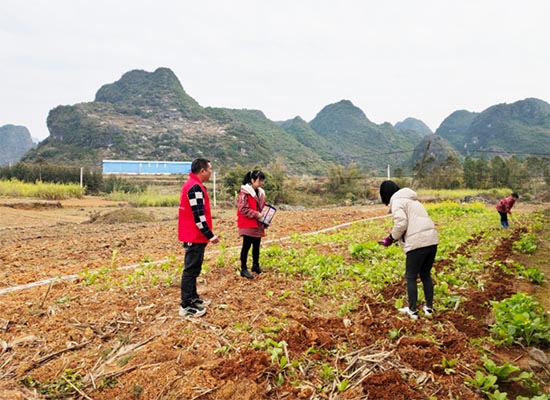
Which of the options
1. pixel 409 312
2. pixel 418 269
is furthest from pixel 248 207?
pixel 409 312

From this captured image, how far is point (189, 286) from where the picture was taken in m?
4.32

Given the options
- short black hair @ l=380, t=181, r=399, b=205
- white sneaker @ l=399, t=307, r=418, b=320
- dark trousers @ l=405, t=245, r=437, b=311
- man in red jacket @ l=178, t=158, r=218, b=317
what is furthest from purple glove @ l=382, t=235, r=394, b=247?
man in red jacket @ l=178, t=158, r=218, b=317

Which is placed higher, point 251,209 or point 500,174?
point 251,209

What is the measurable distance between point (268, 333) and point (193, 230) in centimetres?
142

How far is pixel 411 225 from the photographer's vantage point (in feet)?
13.8

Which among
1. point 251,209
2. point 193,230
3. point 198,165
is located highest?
point 198,165

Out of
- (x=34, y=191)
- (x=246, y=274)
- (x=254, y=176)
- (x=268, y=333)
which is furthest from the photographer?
(x=34, y=191)

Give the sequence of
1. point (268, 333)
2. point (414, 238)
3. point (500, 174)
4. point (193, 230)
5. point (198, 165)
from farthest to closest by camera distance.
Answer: point (500, 174), point (198, 165), point (193, 230), point (414, 238), point (268, 333)

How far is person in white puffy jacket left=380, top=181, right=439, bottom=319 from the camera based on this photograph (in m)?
4.15

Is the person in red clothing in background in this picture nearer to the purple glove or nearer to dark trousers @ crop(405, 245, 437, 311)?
dark trousers @ crop(405, 245, 437, 311)

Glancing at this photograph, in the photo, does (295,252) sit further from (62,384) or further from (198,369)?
(62,384)

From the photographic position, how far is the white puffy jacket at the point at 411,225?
4137 mm

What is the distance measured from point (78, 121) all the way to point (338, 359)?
7012 centimetres

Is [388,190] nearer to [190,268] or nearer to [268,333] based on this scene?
[268,333]
